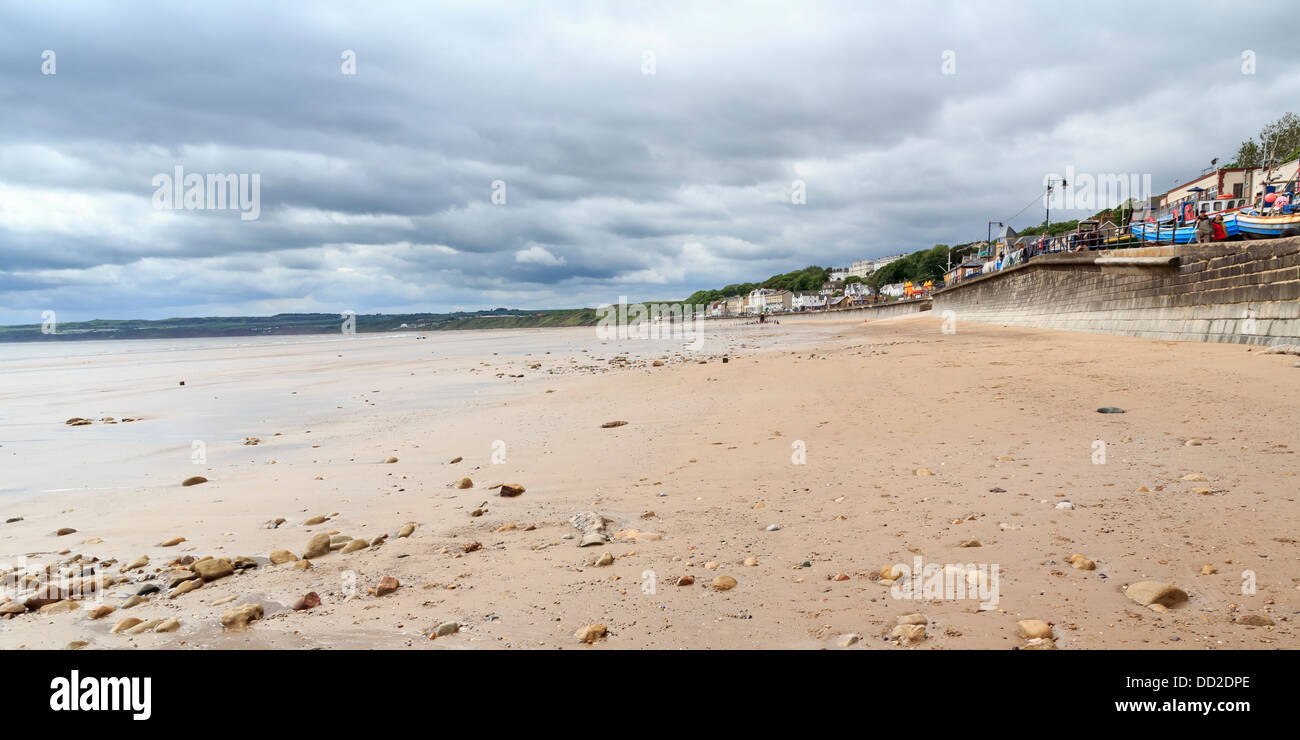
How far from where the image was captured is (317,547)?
460cm

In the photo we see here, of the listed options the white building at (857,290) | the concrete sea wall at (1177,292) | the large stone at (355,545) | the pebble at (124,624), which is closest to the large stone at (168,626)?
the pebble at (124,624)

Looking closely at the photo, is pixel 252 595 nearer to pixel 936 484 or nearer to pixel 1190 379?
pixel 936 484

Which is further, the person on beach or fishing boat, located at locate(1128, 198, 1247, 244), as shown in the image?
fishing boat, located at locate(1128, 198, 1247, 244)

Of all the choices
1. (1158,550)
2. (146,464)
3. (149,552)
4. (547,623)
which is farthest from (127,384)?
(1158,550)

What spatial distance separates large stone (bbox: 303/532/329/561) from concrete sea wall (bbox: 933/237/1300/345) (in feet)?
62.9

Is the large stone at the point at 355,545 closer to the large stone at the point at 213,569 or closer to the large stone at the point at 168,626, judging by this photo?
the large stone at the point at 213,569

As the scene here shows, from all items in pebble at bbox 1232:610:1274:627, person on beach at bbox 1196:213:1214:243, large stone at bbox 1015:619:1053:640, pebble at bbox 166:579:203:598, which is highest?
person on beach at bbox 1196:213:1214:243

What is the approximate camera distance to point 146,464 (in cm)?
841

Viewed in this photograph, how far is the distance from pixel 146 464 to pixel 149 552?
4.57 metres

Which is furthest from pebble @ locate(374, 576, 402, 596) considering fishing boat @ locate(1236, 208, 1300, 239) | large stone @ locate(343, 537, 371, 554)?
fishing boat @ locate(1236, 208, 1300, 239)

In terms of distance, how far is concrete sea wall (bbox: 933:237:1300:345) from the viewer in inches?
580

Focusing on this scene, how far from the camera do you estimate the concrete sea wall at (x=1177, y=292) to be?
1474 cm

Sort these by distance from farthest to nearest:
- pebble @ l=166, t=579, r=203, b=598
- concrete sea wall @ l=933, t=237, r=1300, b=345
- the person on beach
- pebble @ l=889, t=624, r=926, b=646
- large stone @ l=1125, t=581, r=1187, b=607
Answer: the person on beach
concrete sea wall @ l=933, t=237, r=1300, b=345
pebble @ l=166, t=579, r=203, b=598
large stone @ l=1125, t=581, r=1187, b=607
pebble @ l=889, t=624, r=926, b=646

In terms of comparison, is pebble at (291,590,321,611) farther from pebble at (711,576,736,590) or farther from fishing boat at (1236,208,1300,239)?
fishing boat at (1236,208,1300,239)
